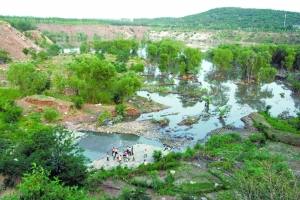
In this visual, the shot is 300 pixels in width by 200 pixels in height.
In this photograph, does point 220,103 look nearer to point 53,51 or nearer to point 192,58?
point 192,58

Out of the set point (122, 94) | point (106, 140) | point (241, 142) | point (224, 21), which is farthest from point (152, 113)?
point (224, 21)

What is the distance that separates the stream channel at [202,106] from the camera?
25891mm

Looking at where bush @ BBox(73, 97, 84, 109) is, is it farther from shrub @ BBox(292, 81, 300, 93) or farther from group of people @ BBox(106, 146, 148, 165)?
shrub @ BBox(292, 81, 300, 93)

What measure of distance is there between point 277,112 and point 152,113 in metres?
15.1

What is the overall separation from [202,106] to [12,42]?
5198 cm

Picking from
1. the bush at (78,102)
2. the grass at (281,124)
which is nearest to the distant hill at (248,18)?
the grass at (281,124)

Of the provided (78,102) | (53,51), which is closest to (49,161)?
(78,102)

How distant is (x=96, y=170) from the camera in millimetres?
19016

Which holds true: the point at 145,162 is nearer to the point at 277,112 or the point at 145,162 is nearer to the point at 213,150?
the point at 213,150

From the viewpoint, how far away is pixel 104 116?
3041 cm

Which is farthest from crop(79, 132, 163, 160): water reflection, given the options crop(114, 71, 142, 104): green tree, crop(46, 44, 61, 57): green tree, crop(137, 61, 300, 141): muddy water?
crop(46, 44, 61, 57): green tree

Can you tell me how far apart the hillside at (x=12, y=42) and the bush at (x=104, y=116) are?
42.6 m

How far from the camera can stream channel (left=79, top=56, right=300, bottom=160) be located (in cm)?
2589

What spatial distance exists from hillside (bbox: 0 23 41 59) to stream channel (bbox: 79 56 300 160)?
32426 millimetres
